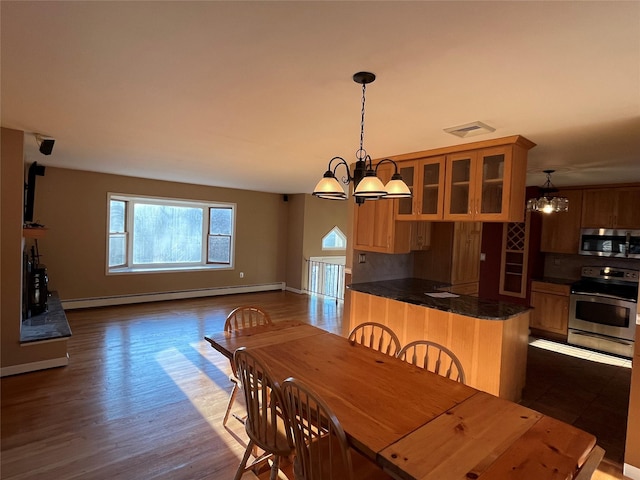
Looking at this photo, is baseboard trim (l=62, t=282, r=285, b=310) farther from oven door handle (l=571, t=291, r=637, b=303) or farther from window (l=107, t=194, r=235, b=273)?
oven door handle (l=571, t=291, r=637, b=303)

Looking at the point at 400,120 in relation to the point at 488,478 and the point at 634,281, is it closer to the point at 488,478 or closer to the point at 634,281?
the point at 488,478

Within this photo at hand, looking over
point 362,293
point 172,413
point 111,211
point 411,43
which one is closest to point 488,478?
point 411,43

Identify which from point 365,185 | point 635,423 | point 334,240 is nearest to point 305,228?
point 334,240

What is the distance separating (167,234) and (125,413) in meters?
4.46

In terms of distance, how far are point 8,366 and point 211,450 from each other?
7.90 ft

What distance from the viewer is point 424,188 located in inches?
136

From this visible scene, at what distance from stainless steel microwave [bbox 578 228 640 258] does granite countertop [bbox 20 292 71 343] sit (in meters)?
6.60

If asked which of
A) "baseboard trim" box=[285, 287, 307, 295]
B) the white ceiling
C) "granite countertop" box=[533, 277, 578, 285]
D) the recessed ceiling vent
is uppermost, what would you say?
the recessed ceiling vent

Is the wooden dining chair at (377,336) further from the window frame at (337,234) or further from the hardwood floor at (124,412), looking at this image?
the window frame at (337,234)

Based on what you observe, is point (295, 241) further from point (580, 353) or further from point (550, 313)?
point (580, 353)

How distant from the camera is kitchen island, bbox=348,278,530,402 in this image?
2.79 m

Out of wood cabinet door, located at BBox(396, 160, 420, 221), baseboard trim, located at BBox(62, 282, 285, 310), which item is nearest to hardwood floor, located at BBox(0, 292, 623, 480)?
baseboard trim, located at BBox(62, 282, 285, 310)

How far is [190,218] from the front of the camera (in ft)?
22.8

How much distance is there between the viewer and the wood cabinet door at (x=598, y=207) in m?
4.79
